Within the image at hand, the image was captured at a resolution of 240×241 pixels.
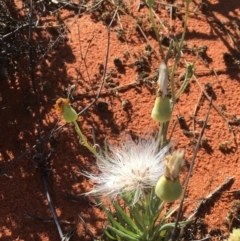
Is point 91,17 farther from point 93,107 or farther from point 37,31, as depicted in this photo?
point 93,107

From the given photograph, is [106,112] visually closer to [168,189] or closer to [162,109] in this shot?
[162,109]

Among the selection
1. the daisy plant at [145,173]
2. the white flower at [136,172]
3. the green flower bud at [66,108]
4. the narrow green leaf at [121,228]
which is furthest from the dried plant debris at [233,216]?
the green flower bud at [66,108]

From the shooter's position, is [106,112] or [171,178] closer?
[171,178]

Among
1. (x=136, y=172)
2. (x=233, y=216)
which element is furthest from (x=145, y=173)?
(x=233, y=216)

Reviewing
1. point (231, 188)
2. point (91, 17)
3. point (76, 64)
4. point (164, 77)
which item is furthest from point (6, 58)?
point (164, 77)

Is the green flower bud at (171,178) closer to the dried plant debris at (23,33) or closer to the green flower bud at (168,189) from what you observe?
the green flower bud at (168,189)
